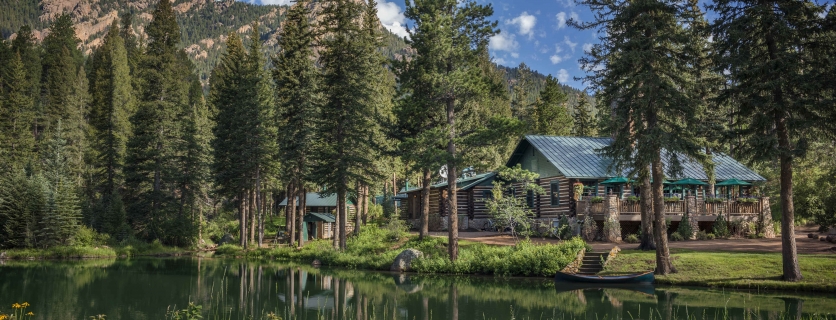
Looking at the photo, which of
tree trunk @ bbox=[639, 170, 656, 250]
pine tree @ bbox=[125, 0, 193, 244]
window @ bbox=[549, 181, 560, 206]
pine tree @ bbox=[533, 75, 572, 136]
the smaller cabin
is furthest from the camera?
pine tree @ bbox=[533, 75, 572, 136]

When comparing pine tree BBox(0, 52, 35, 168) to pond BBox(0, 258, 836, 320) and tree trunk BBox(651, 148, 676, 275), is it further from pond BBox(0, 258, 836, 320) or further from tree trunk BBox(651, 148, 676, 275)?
tree trunk BBox(651, 148, 676, 275)

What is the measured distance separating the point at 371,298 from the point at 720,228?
82.0ft

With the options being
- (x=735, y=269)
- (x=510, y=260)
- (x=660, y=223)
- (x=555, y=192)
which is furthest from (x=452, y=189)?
(x=735, y=269)

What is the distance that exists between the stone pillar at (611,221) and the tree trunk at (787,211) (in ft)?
45.0

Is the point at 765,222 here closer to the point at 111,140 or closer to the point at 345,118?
the point at 345,118

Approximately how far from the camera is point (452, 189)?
30.6 m

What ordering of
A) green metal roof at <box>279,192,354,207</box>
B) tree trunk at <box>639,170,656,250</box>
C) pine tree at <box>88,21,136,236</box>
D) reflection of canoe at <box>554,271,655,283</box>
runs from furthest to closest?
green metal roof at <box>279,192,354,207</box>
pine tree at <box>88,21,136,236</box>
tree trunk at <box>639,170,656,250</box>
reflection of canoe at <box>554,271,655,283</box>

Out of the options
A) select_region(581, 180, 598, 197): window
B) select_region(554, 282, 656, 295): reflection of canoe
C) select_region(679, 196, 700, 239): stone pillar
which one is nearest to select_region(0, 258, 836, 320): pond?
select_region(554, 282, 656, 295): reflection of canoe

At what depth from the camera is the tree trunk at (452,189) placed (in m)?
30.0

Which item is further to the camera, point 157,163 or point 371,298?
point 157,163

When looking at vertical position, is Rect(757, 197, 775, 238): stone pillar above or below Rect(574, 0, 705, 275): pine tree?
below

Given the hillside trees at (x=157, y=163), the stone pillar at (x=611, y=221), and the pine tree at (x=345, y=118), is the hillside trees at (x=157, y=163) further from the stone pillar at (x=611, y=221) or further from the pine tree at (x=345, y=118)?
the stone pillar at (x=611, y=221)

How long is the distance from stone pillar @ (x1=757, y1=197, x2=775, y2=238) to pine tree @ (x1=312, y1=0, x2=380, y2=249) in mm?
24735

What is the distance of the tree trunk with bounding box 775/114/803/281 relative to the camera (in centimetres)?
2081
